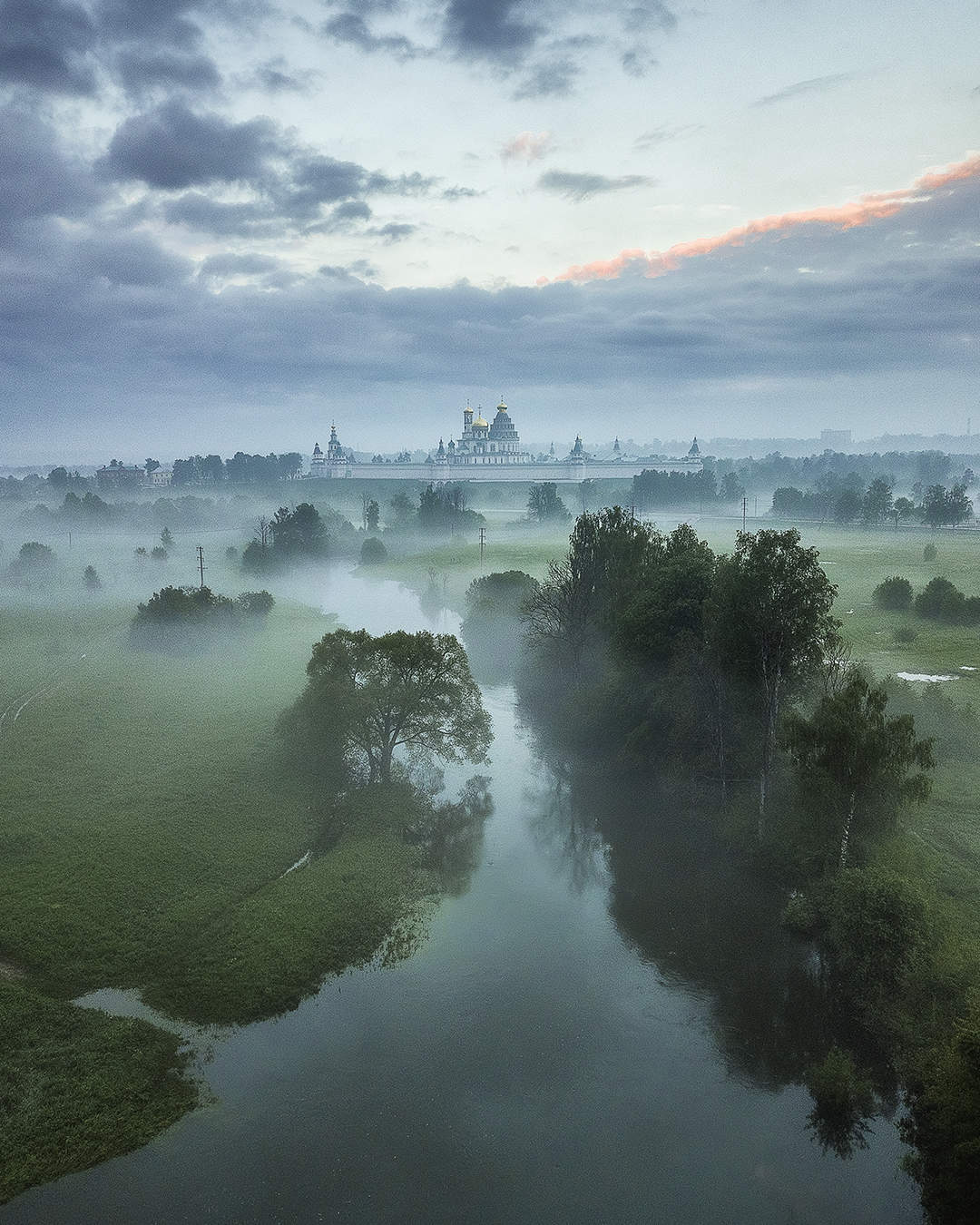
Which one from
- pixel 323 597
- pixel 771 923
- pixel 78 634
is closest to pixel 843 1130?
pixel 771 923

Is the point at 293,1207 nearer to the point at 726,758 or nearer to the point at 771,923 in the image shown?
the point at 771,923

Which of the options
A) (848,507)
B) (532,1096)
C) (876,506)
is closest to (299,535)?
(848,507)

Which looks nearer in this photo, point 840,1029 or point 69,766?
point 840,1029

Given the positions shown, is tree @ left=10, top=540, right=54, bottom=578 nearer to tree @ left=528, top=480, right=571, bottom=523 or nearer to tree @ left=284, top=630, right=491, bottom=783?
tree @ left=284, top=630, right=491, bottom=783

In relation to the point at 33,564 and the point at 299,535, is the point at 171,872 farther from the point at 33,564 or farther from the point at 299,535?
the point at 299,535

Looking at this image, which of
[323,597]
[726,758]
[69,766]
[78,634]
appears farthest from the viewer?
[323,597]

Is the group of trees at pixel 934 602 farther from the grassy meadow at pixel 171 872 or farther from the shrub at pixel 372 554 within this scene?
the shrub at pixel 372 554

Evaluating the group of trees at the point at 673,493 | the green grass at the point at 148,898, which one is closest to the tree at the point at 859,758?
the green grass at the point at 148,898
